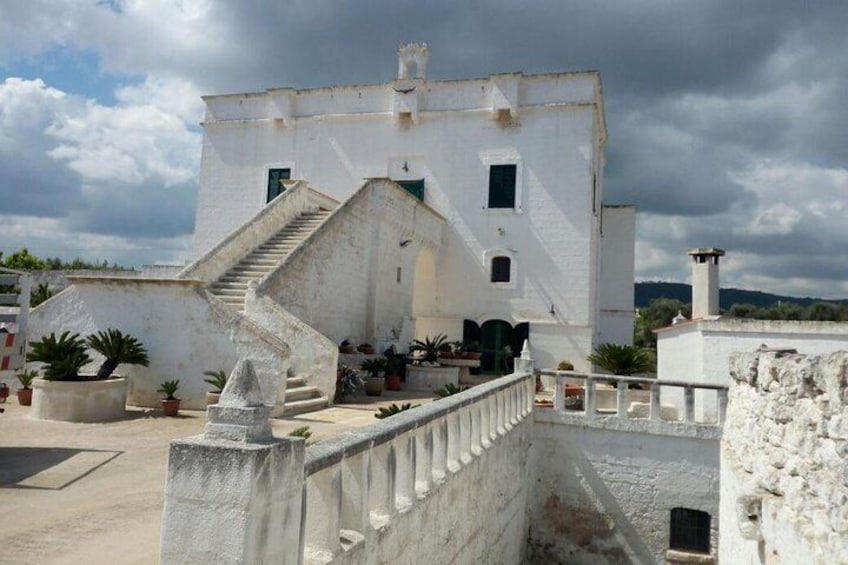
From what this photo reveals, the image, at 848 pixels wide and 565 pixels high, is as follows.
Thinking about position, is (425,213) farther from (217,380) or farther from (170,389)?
(170,389)

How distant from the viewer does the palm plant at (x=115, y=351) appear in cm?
1150

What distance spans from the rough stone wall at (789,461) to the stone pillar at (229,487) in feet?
11.6

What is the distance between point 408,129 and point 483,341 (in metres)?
8.37

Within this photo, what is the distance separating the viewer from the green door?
2228 cm

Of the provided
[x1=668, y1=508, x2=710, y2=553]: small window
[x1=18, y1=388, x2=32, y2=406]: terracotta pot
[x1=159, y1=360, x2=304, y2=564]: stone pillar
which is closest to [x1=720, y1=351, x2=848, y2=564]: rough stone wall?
[x1=159, y1=360, x2=304, y2=564]: stone pillar

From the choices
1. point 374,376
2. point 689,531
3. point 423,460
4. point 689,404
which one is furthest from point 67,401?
point 689,531

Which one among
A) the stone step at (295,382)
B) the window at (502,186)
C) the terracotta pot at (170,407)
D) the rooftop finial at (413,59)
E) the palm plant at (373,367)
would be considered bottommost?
the terracotta pot at (170,407)

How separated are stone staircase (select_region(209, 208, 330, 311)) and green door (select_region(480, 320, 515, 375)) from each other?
7.32 m

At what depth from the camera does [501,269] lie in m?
22.9

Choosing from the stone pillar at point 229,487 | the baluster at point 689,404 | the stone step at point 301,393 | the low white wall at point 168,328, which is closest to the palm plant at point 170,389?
the low white wall at point 168,328

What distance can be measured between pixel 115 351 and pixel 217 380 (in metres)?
1.99

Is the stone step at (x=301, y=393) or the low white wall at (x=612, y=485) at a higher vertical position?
the stone step at (x=301, y=393)

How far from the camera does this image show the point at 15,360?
26.0 ft

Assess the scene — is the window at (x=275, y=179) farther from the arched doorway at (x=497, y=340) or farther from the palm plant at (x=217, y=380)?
the palm plant at (x=217, y=380)
